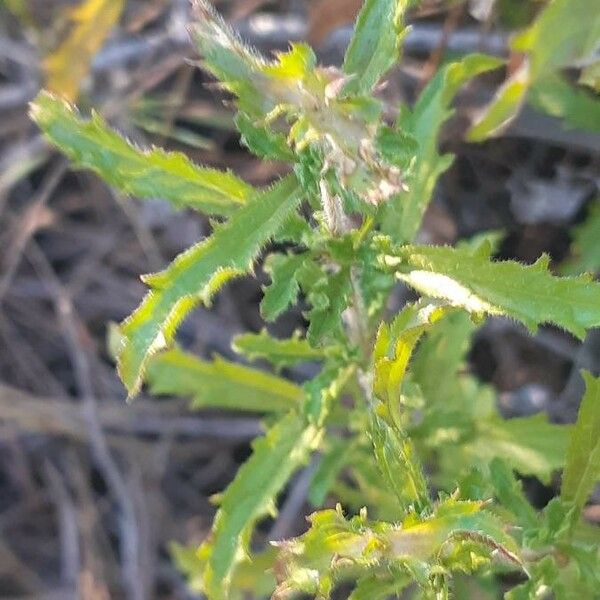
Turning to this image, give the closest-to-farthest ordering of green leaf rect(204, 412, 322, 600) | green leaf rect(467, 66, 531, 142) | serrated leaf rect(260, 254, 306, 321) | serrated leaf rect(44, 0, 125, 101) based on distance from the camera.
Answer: serrated leaf rect(260, 254, 306, 321)
green leaf rect(204, 412, 322, 600)
green leaf rect(467, 66, 531, 142)
serrated leaf rect(44, 0, 125, 101)

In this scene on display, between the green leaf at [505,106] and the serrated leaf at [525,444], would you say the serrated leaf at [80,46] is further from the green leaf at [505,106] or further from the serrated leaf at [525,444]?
the serrated leaf at [525,444]

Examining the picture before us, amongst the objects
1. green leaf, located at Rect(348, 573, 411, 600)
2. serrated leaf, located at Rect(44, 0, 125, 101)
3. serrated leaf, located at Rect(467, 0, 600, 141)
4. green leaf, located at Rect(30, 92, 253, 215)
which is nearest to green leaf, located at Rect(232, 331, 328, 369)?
green leaf, located at Rect(30, 92, 253, 215)

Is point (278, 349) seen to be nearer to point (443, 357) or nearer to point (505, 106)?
point (443, 357)

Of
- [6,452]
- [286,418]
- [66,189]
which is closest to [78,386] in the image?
[6,452]

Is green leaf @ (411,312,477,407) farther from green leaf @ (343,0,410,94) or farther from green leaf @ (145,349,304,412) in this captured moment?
green leaf @ (343,0,410,94)

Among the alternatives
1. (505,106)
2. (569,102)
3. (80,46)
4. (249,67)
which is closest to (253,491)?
(249,67)

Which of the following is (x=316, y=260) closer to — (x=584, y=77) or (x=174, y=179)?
(x=174, y=179)

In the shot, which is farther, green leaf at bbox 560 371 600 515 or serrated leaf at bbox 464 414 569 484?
serrated leaf at bbox 464 414 569 484
